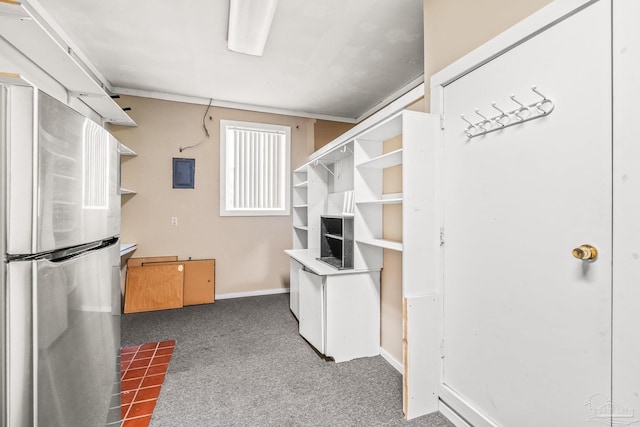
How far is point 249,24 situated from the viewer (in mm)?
2246

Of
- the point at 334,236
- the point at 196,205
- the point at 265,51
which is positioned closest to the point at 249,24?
the point at 265,51

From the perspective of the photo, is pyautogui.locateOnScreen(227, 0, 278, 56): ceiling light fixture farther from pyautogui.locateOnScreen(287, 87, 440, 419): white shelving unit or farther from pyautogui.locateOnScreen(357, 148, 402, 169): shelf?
pyautogui.locateOnScreen(357, 148, 402, 169): shelf

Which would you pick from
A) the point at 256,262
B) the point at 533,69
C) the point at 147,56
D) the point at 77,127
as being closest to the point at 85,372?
the point at 77,127

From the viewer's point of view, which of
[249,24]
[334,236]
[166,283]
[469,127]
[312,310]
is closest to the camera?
[469,127]

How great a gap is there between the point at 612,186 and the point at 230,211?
3.90 m

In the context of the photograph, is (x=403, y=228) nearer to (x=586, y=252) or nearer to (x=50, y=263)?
(x=586, y=252)

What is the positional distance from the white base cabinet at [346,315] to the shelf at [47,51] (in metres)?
2.46

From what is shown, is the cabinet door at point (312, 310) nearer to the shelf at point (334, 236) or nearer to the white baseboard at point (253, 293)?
the shelf at point (334, 236)

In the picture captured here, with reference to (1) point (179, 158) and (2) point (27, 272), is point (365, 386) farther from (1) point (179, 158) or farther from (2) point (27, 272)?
(1) point (179, 158)

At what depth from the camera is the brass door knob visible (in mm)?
1059

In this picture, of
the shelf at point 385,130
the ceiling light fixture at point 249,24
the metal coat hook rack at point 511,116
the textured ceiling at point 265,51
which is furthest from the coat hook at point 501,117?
the ceiling light fixture at point 249,24

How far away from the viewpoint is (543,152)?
4.02 feet

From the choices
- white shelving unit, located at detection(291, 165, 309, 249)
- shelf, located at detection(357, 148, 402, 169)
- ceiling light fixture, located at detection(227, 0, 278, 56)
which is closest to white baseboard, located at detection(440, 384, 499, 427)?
shelf, located at detection(357, 148, 402, 169)

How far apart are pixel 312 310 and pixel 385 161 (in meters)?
1.43
